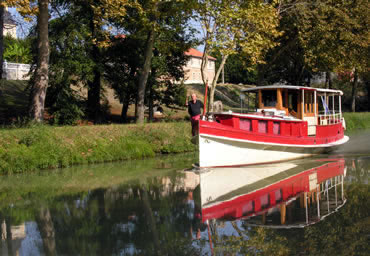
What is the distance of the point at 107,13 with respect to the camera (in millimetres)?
22891

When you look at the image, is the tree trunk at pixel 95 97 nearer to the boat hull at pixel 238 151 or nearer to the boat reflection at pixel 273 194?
the boat hull at pixel 238 151

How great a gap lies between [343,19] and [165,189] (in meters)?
25.3

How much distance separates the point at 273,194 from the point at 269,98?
10291 millimetres

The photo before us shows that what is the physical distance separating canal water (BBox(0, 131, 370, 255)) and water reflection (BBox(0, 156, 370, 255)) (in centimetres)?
2

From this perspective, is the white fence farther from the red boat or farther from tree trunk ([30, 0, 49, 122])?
the red boat

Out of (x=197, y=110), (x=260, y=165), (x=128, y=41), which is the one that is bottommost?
(x=260, y=165)

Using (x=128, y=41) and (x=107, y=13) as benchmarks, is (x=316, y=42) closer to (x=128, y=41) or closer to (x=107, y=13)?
(x=128, y=41)

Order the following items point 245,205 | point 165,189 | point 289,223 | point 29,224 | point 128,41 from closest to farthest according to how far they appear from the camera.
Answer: point 289,223, point 29,224, point 245,205, point 165,189, point 128,41

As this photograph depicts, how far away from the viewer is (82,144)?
2019cm

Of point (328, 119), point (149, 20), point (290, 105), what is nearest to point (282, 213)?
point (290, 105)

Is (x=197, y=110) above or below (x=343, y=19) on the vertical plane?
below

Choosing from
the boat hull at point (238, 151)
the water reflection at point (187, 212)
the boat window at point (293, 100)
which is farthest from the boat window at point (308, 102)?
the water reflection at point (187, 212)

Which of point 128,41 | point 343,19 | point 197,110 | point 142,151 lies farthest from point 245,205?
point 343,19

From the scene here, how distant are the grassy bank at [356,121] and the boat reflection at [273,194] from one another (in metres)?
25.9
